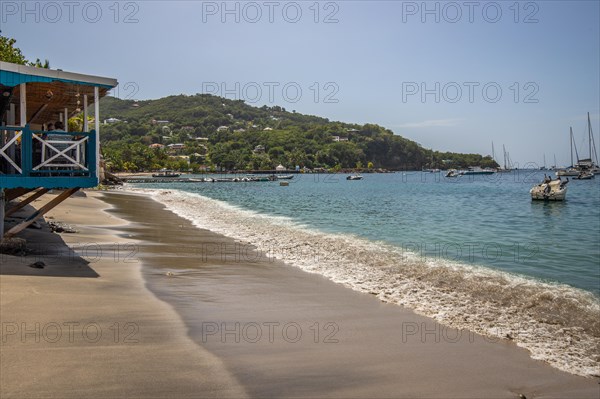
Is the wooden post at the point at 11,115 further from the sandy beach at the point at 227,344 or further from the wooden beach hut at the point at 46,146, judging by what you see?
the sandy beach at the point at 227,344

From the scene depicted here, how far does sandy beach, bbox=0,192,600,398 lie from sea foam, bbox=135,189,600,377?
50 cm

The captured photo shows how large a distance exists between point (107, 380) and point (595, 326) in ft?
25.1

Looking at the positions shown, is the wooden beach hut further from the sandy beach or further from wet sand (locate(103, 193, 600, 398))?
wet sand (locate(103, 193, 600, 398))

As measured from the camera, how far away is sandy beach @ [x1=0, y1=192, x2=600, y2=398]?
4.79m

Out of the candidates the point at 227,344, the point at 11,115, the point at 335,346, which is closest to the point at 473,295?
the point at 335,346

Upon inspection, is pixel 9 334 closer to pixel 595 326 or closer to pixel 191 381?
pixel 191 381

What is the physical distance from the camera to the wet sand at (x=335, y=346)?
5.06 meters

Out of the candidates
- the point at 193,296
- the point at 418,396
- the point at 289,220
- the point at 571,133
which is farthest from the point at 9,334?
the point at 571,133

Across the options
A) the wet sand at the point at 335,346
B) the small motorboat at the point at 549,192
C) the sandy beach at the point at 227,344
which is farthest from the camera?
the small motorboat at the point at 549,192

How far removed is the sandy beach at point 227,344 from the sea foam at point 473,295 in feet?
1.64

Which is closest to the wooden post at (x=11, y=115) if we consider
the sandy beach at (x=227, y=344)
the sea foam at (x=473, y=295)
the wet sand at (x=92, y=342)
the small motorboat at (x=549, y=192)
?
the sandy beach at (x=227, y=344)

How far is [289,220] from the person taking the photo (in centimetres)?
2577

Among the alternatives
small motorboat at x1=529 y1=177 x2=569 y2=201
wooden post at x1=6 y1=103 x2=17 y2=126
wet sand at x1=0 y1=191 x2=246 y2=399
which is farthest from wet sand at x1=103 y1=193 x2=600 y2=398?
small motorboat at x1=529 y1=177 x2=569 y2=201

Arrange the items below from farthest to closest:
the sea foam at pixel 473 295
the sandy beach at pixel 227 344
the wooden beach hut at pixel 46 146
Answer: the wooden beach hut at pixel 46 146 < the sea foam at pixel 473 295 < the sandy beach at pixel 227 344
